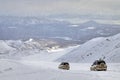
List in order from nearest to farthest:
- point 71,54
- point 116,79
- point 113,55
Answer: point 116,79 < point 113,55 < point 71,54

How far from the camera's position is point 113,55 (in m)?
123

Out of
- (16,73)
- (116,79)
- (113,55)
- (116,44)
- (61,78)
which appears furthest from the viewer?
(116,44)

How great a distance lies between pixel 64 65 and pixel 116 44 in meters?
87.7

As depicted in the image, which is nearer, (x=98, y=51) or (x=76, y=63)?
(x=76, y=63)

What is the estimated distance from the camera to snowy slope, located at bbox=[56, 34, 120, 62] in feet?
414

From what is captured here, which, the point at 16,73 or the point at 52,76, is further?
the point at 16,73

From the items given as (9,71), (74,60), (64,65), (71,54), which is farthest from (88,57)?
(9,71)

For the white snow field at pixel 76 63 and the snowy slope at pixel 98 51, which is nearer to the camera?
the white snow field at pixel 76 63

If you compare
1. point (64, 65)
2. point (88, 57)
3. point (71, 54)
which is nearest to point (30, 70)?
point (64, 65)

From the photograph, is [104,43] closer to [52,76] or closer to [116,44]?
[116,44]

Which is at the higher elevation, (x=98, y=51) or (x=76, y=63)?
(x=98, y=51)

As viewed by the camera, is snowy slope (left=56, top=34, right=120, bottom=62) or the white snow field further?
snowy slope (left=56, top=34, right=120, bottom=62)

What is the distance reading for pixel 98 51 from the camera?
14062 centimetres

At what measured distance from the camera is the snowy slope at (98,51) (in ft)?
414
